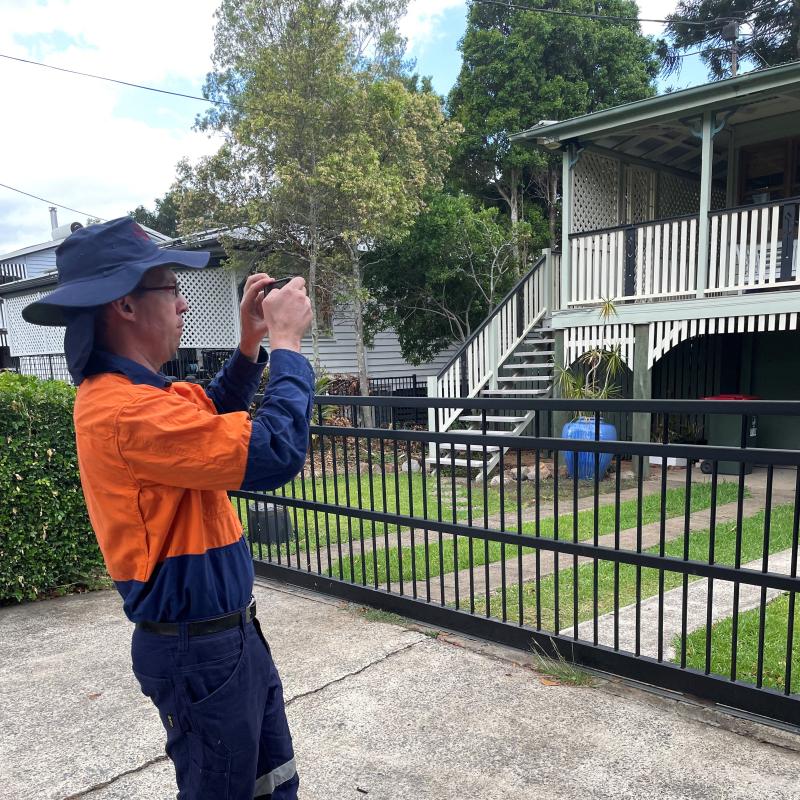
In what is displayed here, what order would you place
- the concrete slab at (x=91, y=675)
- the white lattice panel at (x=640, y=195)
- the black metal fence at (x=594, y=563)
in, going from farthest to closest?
the white lattice panel at (x=640, y=195) → the black metal fence at (x=594, y=563) → the concrete slab at (x=91, y=675)

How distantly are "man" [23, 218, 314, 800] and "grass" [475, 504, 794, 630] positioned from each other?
76.3 inches

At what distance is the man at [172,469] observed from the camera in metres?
1.39

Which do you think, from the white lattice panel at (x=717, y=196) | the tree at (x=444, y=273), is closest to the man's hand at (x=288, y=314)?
the tree at (x=444, y=273)

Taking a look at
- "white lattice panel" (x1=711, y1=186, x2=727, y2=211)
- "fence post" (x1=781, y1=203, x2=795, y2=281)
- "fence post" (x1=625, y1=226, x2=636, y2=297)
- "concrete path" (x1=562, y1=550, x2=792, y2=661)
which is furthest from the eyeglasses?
"white lattice panel" (x1=711, y1=186, x2=727, y2=211)

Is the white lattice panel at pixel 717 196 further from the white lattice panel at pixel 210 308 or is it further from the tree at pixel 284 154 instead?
the white lattice panel at pixel 210 308

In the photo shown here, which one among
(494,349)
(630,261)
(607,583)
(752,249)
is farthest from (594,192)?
(607,583)

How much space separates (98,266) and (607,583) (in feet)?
12.9

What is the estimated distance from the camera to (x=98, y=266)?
147 cm

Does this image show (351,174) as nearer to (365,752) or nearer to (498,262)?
(498,262)

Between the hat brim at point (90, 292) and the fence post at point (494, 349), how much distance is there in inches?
335

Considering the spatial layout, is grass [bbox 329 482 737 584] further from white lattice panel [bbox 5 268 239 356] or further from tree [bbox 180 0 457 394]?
white lattice panel [bbox 5 268 239 356]

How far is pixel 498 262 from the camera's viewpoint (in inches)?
534

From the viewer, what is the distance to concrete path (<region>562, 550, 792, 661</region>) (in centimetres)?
340

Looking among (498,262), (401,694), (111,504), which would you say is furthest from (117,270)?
(498,262)
